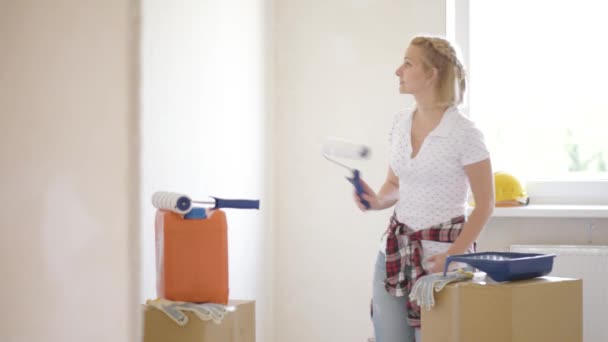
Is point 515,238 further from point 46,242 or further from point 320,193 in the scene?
point 46,242

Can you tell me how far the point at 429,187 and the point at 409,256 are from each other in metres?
0.19

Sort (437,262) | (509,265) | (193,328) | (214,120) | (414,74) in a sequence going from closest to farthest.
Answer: (193,328) → (509,265) → (437,262) → (414,74) → (214,120)

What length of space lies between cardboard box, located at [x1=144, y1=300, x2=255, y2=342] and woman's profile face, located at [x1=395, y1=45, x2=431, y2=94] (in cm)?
76

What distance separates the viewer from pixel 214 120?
257cm

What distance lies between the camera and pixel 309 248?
3381mm

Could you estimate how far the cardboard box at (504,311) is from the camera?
1.90m

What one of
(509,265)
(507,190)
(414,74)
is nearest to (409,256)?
(509,265)

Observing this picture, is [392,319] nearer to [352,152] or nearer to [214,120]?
[352,152]

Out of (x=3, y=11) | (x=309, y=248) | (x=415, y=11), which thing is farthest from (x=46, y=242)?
(x=415, y=11)

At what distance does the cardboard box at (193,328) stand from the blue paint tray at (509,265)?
1.72 feet

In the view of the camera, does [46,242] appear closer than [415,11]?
Yes

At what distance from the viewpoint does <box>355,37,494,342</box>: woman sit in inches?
83.1

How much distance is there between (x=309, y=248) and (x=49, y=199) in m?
1.66

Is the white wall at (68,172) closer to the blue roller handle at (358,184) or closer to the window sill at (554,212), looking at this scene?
the blue roller handle at (358,184)
